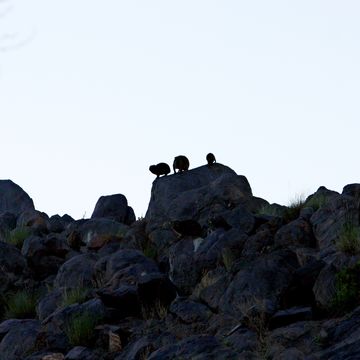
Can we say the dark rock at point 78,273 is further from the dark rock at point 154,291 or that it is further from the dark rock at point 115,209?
the dark rock at point 115,209

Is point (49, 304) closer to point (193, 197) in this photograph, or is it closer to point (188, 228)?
point (188, 228)

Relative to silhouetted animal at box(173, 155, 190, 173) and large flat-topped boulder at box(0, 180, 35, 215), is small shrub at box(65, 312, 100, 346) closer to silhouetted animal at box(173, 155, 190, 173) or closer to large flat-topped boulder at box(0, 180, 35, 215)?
silhouetted animal at box(173, 155, 190, 173)

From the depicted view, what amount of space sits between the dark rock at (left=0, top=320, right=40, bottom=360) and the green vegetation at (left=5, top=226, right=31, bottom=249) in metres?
8.85

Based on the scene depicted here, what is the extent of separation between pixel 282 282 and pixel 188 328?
2.11 m

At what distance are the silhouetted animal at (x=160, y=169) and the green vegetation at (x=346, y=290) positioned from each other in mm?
14898

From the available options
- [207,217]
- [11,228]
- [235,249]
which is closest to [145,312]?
[235,249]

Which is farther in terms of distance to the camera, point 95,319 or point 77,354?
point 95,319

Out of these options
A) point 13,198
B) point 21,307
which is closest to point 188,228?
point 21,307

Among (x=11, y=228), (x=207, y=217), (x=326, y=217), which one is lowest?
(x=326, y=217)

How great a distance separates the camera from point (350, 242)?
57.9ft

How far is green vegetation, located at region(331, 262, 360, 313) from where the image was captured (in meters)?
15.6

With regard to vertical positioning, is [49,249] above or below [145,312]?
above

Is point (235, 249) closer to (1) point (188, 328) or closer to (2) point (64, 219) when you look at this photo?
(1) point (188, 328)

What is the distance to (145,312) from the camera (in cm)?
1973
